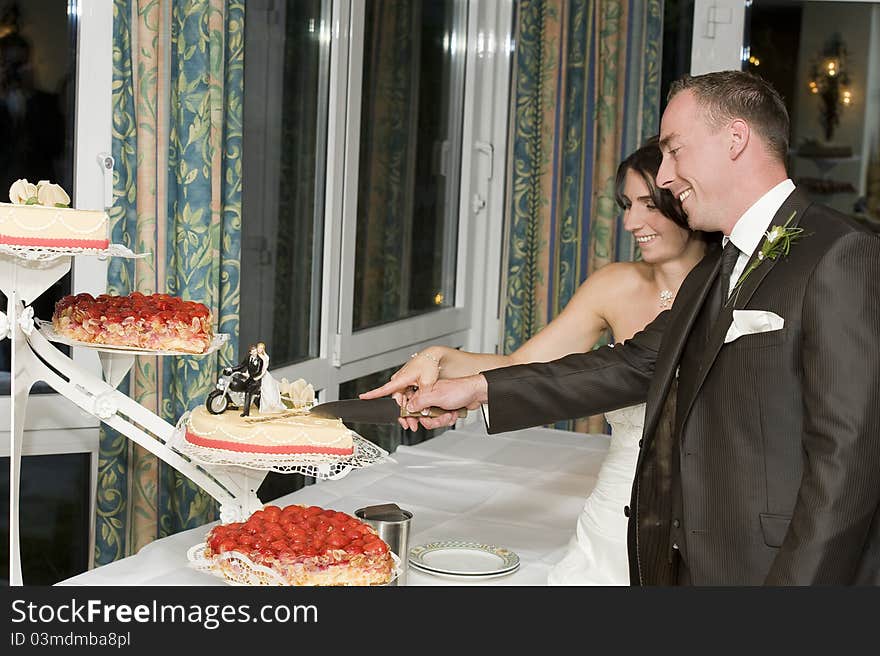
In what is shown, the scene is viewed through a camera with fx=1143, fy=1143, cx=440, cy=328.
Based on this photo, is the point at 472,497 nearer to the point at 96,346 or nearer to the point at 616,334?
the point at 616,334

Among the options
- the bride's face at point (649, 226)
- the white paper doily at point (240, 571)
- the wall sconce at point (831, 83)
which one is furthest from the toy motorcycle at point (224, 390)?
the wall sconce at point (831, 83)

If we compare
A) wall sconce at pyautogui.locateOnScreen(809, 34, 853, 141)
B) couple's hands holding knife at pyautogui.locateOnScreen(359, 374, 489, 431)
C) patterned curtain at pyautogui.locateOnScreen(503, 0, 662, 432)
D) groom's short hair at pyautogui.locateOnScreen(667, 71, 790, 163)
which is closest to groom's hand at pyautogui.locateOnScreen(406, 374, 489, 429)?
couple's hands holding knife at pyautogui.locateOnScreen(359, 374, 489, 431)

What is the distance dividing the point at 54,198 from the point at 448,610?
887mm

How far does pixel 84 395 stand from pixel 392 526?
541 mm

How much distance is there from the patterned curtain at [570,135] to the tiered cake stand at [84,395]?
2.49 meters

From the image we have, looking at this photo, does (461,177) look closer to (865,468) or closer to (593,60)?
(593,60)

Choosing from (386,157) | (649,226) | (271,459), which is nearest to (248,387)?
(271,459)

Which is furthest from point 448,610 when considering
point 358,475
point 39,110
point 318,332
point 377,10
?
point 377,10

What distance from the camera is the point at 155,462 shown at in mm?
2621

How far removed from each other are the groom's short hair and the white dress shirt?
6 cm

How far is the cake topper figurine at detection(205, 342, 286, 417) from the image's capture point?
172cm

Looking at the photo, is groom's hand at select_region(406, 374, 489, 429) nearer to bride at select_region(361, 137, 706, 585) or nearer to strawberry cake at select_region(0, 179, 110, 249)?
bride at select_region(361, 137, 706, 585)

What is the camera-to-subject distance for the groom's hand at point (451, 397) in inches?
86.8

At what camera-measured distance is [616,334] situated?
2719 mm
